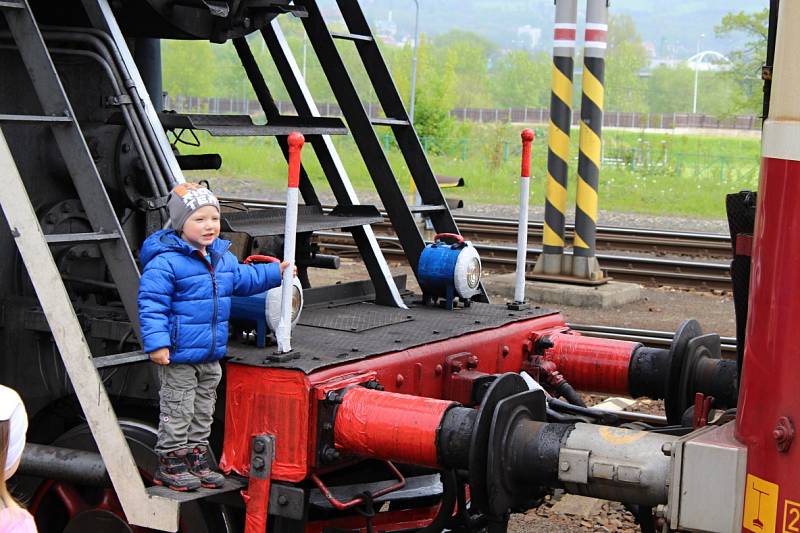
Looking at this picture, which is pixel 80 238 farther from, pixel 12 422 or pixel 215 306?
pixel 12 422

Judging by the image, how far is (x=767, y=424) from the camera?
9.64ft

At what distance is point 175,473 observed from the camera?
13.5 ft

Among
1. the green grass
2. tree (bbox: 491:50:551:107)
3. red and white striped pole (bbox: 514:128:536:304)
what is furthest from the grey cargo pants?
tree (bbox: 491:50:551:107)

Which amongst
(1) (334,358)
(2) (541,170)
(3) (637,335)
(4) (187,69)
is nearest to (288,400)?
(1) (334,358)

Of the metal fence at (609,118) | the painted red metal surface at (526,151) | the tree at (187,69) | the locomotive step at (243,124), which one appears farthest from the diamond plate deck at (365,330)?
the metal fence at (609,118)

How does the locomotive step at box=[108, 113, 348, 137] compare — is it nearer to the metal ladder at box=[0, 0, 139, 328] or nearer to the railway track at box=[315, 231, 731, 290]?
the metal ladder at box=[0, 0, 139, 328]

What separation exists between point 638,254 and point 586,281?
3450mm

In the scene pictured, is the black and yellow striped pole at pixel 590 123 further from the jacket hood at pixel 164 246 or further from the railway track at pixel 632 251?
the jacket hood at pixel 164 246

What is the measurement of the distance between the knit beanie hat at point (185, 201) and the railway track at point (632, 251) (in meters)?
8.29

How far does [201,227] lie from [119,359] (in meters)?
0.55

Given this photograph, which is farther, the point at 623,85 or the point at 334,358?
the point at 623,85

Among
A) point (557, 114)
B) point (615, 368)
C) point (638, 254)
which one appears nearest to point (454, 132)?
point (638, 254)

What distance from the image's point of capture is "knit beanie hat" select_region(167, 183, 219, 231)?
4.15 metres

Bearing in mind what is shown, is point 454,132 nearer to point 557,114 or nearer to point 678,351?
point 557,114
